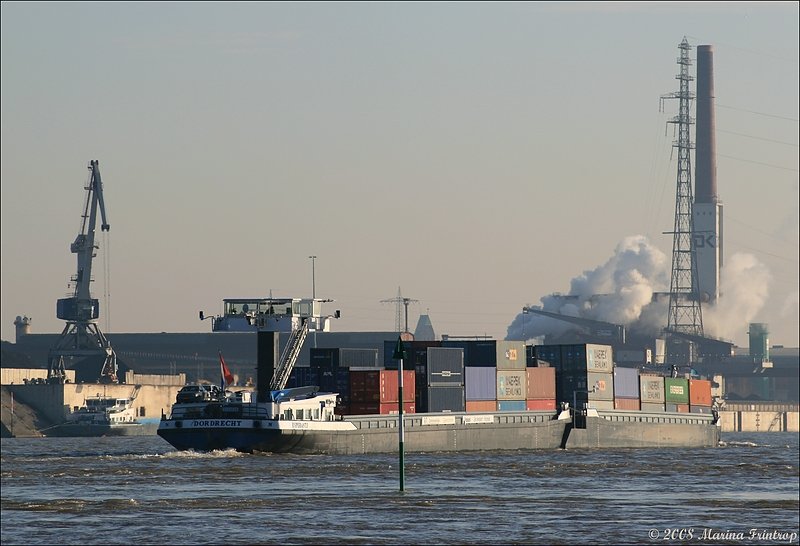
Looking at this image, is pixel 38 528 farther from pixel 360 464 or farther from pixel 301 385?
pixel 301 385

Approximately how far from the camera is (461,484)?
74.6 meters

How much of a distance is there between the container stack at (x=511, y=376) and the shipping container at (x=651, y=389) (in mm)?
22189

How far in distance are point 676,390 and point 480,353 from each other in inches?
1452

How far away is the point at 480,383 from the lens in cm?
12750

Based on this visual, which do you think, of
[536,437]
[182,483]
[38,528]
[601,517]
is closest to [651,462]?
[536,437]

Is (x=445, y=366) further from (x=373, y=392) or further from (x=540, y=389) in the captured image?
(x=540, y=389)

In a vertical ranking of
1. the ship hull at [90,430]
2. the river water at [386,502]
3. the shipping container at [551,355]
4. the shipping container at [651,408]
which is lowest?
the river water at [386,502]

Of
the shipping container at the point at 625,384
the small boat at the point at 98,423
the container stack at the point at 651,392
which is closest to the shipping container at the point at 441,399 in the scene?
the shipping container at the point at 625,384

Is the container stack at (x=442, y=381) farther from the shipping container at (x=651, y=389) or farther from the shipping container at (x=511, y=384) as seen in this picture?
the shipping container at (x=651, y=389)

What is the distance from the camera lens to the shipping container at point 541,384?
133375 millimetres

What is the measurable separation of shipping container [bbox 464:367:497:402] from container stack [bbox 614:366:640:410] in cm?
2069

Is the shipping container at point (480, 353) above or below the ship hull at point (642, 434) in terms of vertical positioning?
above

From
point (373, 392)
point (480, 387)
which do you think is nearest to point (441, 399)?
point (480, 387)

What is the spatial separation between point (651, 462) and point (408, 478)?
31.7 m
